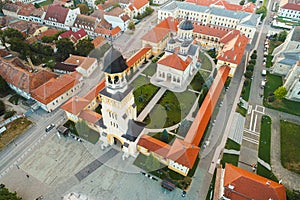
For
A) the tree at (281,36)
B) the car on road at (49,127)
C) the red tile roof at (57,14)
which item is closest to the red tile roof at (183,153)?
the car on road at (49,127)

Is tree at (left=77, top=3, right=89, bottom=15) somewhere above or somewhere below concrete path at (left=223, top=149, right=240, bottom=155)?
above

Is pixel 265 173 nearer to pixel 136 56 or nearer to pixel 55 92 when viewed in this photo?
pixel 136 56

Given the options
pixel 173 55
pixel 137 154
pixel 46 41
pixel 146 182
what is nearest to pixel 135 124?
pixel 137 154

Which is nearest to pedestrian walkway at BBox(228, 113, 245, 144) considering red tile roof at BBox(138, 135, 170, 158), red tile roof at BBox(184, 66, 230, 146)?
red tile roof at BBox(184, 66, 230, 146)

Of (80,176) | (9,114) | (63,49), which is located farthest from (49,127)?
(63,49)

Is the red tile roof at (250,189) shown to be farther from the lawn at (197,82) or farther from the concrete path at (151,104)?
the lawn at (197,82)

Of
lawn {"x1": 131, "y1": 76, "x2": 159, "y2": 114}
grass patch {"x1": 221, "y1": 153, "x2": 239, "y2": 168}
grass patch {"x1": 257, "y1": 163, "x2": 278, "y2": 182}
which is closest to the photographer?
grass patch {"x1": 257, "y1": 163, "x2": 278, "y2": 182}

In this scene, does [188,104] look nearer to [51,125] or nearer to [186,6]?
[51,125]

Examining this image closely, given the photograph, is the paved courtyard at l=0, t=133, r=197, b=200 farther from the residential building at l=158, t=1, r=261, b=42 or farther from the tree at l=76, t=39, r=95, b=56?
→ the residential building at l=158, t=1, r=261, b=42
